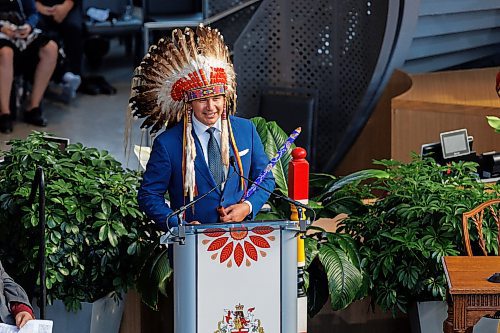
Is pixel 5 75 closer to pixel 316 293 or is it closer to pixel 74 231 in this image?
pixel 74 231

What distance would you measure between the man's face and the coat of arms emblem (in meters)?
0.75

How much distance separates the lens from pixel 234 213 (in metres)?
4.98

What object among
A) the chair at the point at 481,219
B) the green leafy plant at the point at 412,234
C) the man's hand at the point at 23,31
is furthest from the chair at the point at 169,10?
the chair at the point at 481,219

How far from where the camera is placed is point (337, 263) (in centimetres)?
555

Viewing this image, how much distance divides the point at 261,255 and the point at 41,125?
5809 millimetres

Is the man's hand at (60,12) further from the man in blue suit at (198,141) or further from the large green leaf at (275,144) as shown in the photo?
the man in blue suit at (198,141)

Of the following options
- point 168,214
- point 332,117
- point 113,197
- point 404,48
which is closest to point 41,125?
point 332,117

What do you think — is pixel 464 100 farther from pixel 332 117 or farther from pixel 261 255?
pixel 261 255

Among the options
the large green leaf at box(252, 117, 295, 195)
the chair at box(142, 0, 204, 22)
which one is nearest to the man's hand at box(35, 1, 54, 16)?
the chair at box(142, 0, 204, 22)

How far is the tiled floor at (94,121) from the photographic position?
9.84 m

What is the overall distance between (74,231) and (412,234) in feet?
4.90

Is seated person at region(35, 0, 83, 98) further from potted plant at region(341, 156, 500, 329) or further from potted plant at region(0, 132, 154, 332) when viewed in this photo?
potted plant at region(341, 156, 500, 329)

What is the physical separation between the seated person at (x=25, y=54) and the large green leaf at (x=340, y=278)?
503 centimetres

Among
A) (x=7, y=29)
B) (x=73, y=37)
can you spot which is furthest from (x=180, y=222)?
(x=73, y=37)
